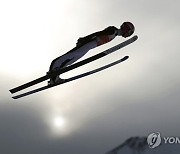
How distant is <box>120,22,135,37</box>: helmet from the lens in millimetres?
16281

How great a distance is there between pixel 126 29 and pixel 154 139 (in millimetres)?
65834

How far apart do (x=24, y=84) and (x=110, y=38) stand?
14.0ft

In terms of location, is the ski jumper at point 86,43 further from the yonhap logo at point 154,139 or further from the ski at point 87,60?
the yonhap logo at point 154,139

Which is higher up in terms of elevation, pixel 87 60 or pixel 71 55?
pixel 71 55

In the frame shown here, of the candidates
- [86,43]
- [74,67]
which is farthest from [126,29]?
[74,67]

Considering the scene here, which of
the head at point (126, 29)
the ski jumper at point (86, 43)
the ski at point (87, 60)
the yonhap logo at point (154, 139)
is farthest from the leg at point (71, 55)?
the yonhap logo at point (154, 139)

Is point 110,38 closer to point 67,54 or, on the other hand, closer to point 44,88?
point 67,54

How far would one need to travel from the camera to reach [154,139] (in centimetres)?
7962

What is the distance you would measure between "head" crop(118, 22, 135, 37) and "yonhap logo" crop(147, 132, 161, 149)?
202 ft

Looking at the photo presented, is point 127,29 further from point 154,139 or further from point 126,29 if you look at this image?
point 154,139

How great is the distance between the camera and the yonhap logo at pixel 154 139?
76988mm

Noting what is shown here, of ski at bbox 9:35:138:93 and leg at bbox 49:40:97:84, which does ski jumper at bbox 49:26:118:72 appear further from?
ski at bbox 9:35:138:93

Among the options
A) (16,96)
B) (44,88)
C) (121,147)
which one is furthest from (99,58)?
(121,147)

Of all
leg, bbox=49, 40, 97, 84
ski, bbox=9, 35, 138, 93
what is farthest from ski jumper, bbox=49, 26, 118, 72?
ski, bbox=9, 35, 138, 93
